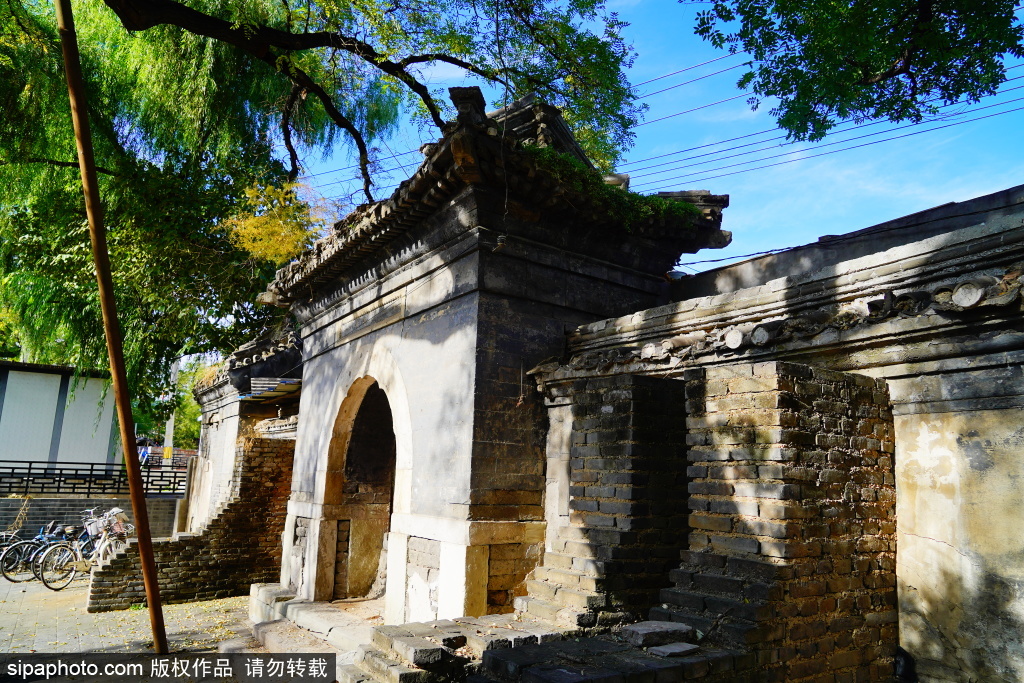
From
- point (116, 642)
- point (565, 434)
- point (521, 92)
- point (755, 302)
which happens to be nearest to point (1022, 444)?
point (755, 302)

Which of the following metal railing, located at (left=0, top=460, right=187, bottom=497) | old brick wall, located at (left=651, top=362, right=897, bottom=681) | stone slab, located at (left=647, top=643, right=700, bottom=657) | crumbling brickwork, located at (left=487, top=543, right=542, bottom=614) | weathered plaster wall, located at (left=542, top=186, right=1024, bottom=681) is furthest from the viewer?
metal railing, located at (left=0, top=460, right=187, bottom=497)

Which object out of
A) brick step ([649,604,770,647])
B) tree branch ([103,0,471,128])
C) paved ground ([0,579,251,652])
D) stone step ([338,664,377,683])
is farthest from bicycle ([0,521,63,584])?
brick step ([649,604,770,647])

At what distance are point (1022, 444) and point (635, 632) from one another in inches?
94.8

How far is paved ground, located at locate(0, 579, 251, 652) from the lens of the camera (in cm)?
873

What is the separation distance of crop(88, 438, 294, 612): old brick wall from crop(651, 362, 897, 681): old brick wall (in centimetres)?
1016

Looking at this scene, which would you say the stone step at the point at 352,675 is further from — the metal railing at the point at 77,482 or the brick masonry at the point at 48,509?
the brick masonry at the point at 48,509

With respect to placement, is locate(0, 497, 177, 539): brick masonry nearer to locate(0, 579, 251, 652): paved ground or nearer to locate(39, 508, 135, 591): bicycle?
locate(39, 508, 135, 591): bicycle

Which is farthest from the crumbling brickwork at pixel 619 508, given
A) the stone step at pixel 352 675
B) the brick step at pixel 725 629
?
the stone step at pixel 352 675

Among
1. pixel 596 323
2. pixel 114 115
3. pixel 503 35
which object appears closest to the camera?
pixel 596 323

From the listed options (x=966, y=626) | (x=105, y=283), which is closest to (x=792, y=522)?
(x=966, y=626)

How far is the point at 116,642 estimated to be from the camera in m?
8.92

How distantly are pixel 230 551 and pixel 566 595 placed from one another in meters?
9.56

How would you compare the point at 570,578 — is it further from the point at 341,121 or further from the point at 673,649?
the point at 341,121

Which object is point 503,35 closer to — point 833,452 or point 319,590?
point 833,452
